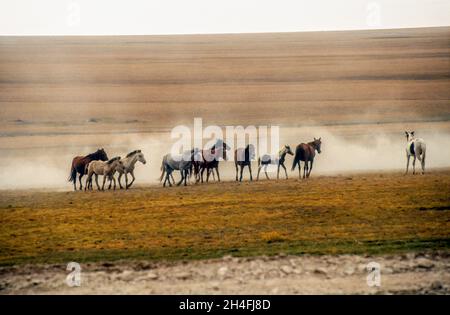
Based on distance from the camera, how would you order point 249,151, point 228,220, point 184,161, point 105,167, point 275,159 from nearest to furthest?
point 228,220 → point 105,167 → point 184,161 → point 249,151 → point 275,159

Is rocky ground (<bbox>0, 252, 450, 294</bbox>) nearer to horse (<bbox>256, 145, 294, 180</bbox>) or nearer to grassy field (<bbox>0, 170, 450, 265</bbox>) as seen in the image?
grassy field (<bbox>0, 170, 450, 265</bbox>)

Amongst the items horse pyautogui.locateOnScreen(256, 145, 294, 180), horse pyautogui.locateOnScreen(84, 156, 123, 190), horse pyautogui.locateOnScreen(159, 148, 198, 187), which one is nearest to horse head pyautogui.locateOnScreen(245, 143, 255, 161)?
horse pyautogui.locateOnScreen(256, 145, 294, 180)

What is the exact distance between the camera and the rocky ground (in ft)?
33.2

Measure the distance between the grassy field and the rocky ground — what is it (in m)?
0.49

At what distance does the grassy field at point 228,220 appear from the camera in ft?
39.7

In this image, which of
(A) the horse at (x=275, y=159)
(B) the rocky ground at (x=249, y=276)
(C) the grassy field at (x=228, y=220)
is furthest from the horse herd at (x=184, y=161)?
(B) the rocky ground at (x=249, y=276)

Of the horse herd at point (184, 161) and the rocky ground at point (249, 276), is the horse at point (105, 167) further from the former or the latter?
the rocky ground at point (249, 276)

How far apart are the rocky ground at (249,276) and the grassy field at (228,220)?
0.49 metres

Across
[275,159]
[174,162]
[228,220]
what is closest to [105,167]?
[174,162]

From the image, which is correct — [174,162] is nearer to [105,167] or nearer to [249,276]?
[105,167]

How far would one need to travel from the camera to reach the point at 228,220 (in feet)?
47.2

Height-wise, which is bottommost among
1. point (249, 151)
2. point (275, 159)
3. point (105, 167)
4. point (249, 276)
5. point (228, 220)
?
point (249, 276)

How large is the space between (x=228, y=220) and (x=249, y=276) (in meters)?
3.86

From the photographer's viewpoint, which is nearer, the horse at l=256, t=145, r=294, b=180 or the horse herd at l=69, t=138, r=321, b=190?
the horse herd at l=69, t=138, r=321, b=190
